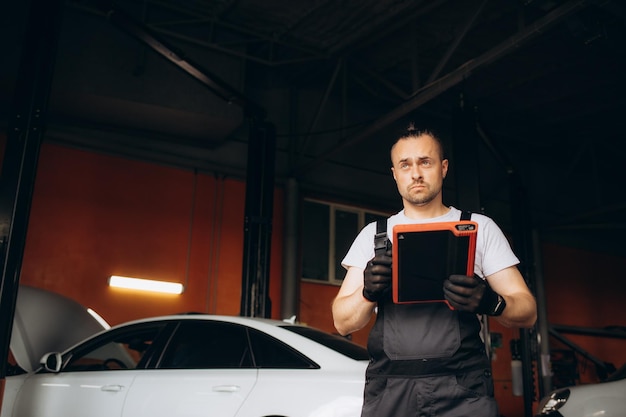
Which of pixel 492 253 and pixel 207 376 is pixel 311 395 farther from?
pixel 492 253

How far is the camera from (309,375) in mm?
3289

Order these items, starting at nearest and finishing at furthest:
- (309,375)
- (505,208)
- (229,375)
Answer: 1. (309,375)
2. (229,375)
3. (505,208)

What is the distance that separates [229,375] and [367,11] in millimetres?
5710

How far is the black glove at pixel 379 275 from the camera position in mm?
1757

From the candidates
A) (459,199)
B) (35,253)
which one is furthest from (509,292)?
(35,253)

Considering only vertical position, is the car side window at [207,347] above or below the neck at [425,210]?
below

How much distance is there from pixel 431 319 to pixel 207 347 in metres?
2.36

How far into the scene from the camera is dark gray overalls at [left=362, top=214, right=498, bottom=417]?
1.74 m

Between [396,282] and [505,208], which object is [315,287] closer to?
[505,208]

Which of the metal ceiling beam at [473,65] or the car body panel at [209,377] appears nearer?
the car body panel at [209,377]

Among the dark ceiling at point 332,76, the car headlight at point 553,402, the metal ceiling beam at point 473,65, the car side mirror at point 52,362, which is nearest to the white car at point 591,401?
the car headlight at point 553,402

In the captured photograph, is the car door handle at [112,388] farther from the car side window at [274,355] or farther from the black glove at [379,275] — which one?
the black glove at [379,275]

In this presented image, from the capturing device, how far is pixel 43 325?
4.91 m

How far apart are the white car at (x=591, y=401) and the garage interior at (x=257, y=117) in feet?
7.38
